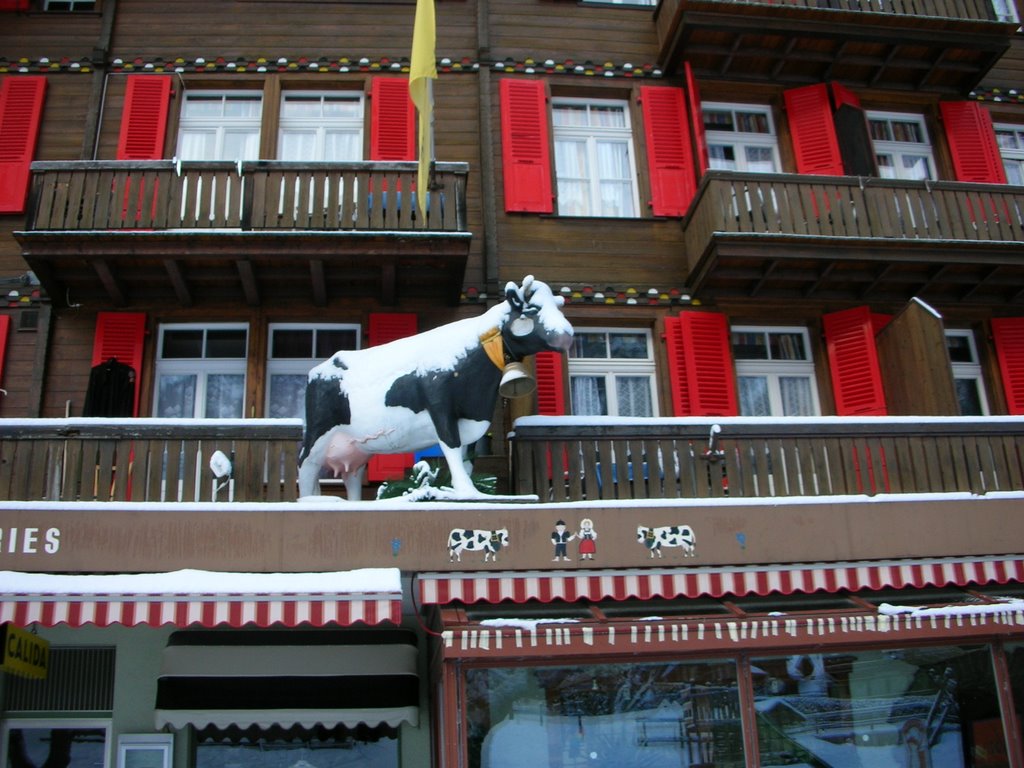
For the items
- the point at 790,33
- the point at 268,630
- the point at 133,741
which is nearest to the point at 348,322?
the point at 268,630

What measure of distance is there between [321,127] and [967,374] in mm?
10001

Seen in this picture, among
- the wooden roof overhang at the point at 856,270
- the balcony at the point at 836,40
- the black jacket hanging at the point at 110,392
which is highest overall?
the balcony at the point at 836,40

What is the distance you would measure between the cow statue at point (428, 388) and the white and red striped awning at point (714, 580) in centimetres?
129

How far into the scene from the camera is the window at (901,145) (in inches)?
643

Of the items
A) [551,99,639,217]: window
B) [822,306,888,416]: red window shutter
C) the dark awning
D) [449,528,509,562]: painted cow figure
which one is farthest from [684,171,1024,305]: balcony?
the dark awning

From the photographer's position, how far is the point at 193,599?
8875 millimetres

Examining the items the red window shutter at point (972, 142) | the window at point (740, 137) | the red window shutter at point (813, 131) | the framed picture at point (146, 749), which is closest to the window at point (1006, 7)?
the red window shutter at point (972, 142)

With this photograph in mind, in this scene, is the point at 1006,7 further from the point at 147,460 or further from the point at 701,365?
the point at 147,460

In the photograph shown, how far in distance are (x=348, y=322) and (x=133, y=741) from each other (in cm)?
579

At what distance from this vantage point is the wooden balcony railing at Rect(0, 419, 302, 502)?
10297 mm

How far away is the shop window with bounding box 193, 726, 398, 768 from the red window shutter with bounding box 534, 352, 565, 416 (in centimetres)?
460

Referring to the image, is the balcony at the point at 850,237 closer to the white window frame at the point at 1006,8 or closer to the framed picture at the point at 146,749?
the white window frame at the point at 1006,8

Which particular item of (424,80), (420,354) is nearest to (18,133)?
(424,80)

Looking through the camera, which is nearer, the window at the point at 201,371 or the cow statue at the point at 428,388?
the cow statue at the point at 428,388
